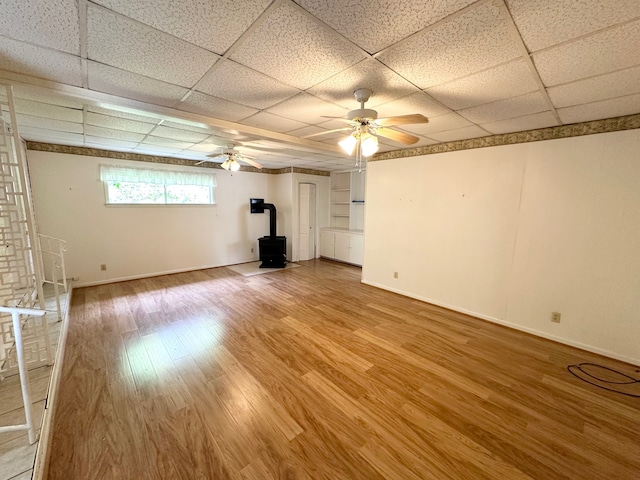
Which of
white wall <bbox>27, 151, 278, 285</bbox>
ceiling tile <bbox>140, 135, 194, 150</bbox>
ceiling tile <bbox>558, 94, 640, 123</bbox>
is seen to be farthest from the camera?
white wall <bbox>27, 151, 278, 285</bbox>

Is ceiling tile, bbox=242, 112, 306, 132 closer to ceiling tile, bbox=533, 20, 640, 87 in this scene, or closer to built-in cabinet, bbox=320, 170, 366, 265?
ceiling tile, bbox=533, 20, 640, 87

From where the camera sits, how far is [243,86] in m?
1.96

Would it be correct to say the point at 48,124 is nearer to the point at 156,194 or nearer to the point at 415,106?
the point at 156,194

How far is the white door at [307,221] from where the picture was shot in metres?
6.65

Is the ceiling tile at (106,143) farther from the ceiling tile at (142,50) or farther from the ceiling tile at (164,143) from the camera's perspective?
the ceiling tile at (142,50)

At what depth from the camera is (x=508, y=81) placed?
70.9 inches

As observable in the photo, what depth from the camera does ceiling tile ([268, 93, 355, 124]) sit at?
219 cm

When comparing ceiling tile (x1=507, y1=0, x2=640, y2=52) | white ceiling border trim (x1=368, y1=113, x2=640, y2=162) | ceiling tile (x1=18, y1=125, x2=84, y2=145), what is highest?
ceiling tile (x1=18, y1=125, x2=84, y2=145)

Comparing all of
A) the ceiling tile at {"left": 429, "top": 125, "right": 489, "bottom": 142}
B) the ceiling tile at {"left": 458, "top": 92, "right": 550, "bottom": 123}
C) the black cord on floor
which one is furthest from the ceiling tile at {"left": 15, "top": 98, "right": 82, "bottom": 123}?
the black cord on floor

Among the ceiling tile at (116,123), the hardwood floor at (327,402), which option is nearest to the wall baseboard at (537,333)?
the hardwood floor at (327,402)

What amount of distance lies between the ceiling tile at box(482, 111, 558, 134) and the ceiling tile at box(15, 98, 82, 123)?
438 centimetres

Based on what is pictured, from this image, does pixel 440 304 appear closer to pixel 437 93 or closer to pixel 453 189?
pixel 453 189

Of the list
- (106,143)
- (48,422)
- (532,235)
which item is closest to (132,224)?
(106,143)

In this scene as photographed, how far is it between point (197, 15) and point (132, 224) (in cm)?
483
